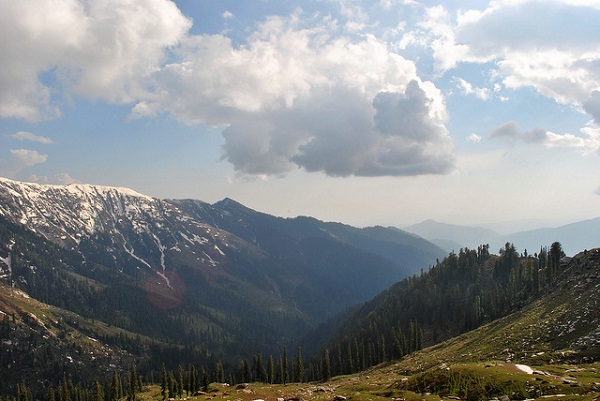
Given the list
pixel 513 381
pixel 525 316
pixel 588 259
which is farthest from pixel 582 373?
pixel 588 259

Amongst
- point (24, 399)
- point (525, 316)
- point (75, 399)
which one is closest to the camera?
point (525, 316)

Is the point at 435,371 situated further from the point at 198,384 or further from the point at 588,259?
the point at 198,384

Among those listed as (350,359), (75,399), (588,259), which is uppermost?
(588,259)

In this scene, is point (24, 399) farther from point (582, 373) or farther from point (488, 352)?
point (582, 373)

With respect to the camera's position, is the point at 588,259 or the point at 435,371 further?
the point at 588,259

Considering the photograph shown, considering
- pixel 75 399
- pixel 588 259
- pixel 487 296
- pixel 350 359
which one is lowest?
pixel 75 399

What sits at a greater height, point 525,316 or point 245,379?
point 525,316

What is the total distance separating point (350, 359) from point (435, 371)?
121438 mm

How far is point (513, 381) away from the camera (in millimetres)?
48906

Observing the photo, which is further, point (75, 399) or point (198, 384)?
point (75, 399)

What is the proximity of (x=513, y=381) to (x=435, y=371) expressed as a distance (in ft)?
43.0

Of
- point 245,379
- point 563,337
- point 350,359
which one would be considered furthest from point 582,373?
point 245,379

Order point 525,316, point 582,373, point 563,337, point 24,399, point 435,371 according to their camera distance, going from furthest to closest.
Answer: point 24,399
point 525,316
point 563,337
point 435,371
point 582,373

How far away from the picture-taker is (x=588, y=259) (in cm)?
12675
